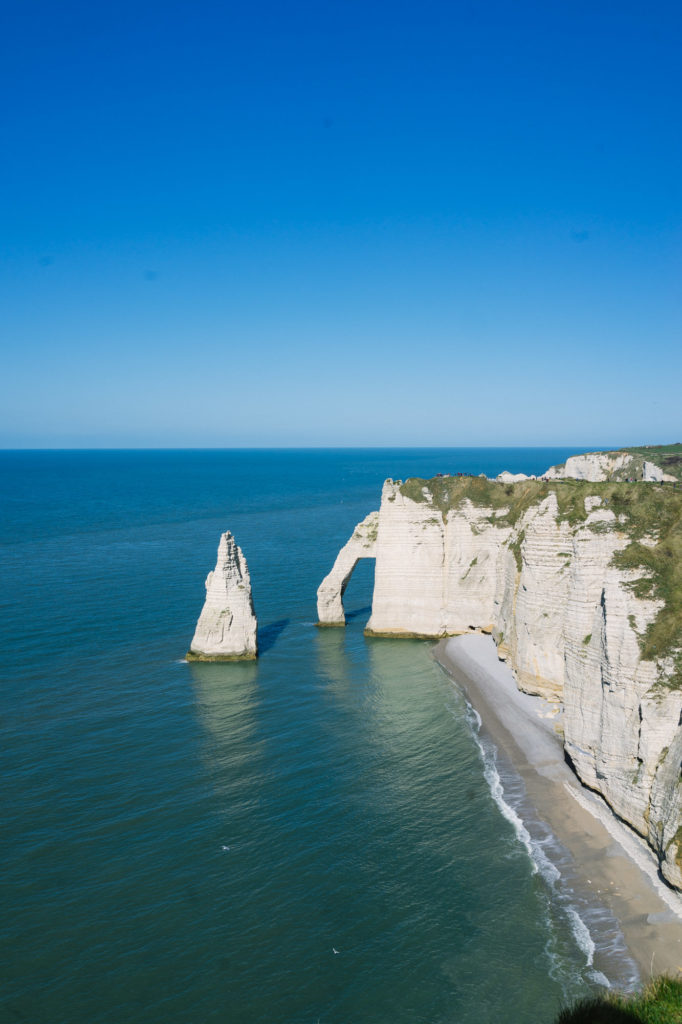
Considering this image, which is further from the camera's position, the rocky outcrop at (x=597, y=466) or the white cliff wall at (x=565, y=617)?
the rocky outcrop at (x=597, y=466)

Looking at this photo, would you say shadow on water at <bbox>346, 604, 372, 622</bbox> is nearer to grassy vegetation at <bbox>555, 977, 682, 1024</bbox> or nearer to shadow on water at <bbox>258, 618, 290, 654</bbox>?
shadow on water at <bbox>258, 618, 290, 654</bbox>

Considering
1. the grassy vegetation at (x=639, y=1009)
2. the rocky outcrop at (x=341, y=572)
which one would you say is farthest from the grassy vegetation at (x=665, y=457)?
→ the grassy vegetation at (x=639, y=1009)

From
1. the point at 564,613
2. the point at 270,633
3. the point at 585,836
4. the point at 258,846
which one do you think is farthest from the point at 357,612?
the point at 585,836

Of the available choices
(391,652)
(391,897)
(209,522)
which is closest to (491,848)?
(391,897)

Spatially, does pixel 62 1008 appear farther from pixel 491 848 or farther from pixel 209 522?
pixel 209 522

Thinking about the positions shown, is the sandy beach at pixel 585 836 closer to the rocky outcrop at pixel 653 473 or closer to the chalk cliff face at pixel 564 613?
the chalk cliff face at pixel 564 613

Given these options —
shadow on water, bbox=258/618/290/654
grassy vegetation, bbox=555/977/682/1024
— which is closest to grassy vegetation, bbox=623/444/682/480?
shadow on water, bbox=258/618/290/654
